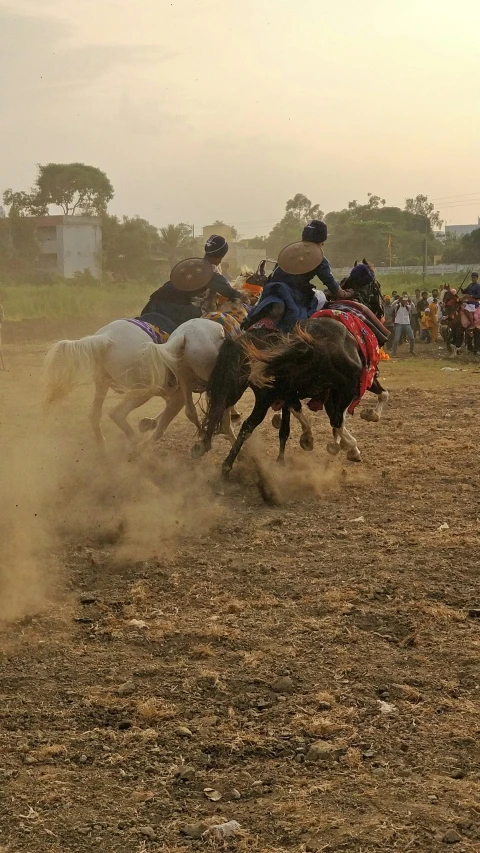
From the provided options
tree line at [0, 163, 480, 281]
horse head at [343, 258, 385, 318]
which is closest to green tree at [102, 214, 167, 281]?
tree line at [0, 163, 480, 281]

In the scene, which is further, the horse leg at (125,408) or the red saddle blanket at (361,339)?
the horse leg at (125,408)

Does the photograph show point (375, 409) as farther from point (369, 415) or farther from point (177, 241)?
point (177, 241)

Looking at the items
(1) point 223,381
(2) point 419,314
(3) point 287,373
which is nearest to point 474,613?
(3) point 287,373

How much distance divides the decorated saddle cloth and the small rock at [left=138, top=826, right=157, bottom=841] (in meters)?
6.09

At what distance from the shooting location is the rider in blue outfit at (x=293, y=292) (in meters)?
8.48

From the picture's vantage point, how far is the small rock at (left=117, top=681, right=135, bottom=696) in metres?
4.06

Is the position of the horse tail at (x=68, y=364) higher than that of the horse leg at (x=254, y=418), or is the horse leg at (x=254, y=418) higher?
the horse tail at (x=68, y=364)

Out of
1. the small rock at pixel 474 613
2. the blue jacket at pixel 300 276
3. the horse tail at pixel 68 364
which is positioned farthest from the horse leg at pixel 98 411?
the small rock at pixel 474 613

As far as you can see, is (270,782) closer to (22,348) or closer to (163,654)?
(163,654)

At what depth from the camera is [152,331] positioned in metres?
8.88

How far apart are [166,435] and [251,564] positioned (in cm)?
524

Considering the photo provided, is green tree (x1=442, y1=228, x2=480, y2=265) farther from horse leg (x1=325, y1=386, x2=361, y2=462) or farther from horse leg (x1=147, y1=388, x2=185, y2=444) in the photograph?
horse leg (x1=325, y1=386, x2=361, y2=462)

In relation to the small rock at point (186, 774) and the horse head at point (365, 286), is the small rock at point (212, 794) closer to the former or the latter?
the small rock at point (186, 774)

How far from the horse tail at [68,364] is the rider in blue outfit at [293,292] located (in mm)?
1419
